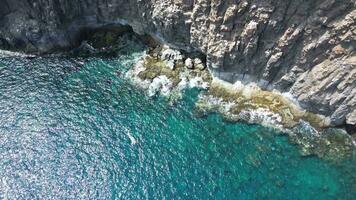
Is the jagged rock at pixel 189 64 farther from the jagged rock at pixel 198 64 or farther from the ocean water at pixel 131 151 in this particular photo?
the ocean water at pixel 131 151

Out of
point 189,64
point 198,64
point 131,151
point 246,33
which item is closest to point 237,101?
point 198,64

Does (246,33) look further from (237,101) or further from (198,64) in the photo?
(198,64)

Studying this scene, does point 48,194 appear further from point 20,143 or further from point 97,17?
point 97,17

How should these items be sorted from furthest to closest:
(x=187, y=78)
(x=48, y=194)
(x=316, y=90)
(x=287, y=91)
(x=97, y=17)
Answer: (x=97, y=17), (x=187, y=78), (x=287, y=91), (x=316, y=90), (x=48, y=194)

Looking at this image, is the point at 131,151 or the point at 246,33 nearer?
the point at 246,33

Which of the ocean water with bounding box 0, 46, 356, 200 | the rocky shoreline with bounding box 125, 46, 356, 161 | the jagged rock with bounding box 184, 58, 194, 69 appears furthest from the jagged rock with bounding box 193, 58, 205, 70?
the ocean water with bounding box 0, 46, 356, 200

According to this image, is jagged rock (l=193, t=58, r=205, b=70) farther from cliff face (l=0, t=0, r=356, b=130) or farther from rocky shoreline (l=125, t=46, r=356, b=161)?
cliff face (l=0, t=0, r=356, b=130)

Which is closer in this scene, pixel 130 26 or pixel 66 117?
pixel 66 117

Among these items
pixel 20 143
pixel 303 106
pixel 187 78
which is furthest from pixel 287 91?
pixel 20 143
